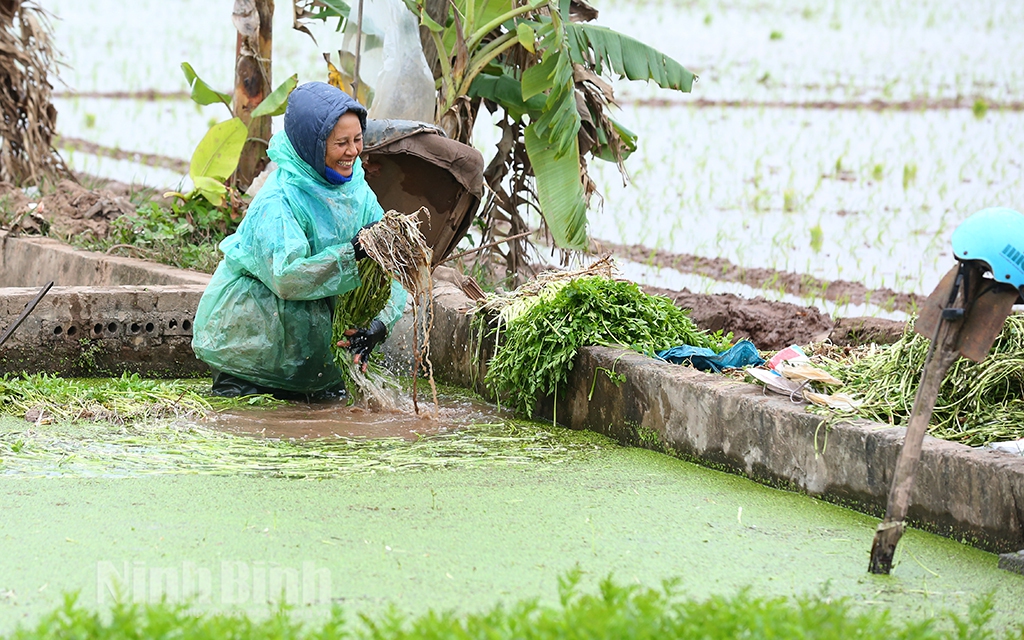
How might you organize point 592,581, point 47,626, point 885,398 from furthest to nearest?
point 885,398 → point 592,581 → point 47,626

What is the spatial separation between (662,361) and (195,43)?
12.9 m

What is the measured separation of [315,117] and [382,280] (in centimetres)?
66

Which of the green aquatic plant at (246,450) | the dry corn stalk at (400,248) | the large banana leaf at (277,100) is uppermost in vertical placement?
the large banana leaf at (277,100)

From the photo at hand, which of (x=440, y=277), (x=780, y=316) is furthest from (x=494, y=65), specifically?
Result: (x=780, y=316)

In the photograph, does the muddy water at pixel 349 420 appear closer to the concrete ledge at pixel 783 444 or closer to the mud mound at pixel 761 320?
the concrete ledge at pixel 783 444

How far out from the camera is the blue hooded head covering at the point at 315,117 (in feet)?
14.2

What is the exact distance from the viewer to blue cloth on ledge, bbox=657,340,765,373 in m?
4.30

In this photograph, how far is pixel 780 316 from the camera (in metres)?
5.93

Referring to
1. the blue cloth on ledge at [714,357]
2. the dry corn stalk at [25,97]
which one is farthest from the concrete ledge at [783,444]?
the dry corn stalk at [25,97]

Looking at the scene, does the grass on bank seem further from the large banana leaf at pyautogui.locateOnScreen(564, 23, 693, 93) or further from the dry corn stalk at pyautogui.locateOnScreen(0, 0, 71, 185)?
the dry corn stalk at pyautogui.locateOnScreen(0, 0, 71, 185)

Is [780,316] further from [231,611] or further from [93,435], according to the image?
[231,611]

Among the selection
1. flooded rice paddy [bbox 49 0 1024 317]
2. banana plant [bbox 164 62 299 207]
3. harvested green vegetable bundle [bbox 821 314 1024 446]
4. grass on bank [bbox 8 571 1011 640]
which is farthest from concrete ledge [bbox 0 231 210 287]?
grass on bank [bbox 8 571 1011 640]

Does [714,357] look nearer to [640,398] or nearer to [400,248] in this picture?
[640,398]

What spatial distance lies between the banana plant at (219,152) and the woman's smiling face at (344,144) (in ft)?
6.53
